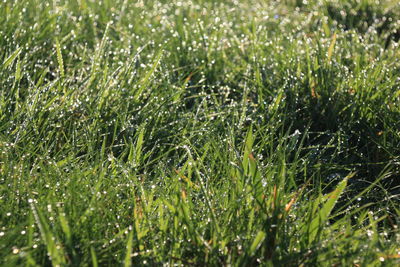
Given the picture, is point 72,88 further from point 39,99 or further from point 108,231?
point 108,231

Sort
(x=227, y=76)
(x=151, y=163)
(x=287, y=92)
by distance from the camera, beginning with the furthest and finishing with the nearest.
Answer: (x=227, y=76)
(x=287, y=92)
(x=151, y=163)

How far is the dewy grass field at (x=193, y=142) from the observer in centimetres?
172

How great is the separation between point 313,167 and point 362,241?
0.68 meters

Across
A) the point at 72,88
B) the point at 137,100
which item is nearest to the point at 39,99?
the point at 72,88

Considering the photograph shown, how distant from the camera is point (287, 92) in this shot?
2779 mm

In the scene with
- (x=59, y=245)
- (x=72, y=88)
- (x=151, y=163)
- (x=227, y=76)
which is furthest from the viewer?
(x=227, y=76)

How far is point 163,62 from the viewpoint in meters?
2.95

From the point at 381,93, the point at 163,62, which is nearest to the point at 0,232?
the point at 163,62

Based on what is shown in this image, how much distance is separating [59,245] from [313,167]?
112 cm

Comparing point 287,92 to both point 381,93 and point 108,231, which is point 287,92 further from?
point 108,231

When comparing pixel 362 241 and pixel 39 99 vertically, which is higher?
pixel 39 99

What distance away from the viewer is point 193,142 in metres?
2.42

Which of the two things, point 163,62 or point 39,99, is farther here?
point 163,62

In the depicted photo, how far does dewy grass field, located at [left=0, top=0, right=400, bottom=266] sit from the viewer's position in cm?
172
